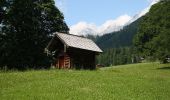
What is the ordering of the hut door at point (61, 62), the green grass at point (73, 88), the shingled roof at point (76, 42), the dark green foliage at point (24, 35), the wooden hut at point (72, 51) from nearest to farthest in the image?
the green grass at point (73, 88)
the shingled roof at point (76, 42)
the wooden hut at point (72, 51)
the hut door at point (61, 62)
the dark green foliage at point (24, 35)

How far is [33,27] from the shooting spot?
69.4 meters

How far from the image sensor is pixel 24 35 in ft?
A: 228

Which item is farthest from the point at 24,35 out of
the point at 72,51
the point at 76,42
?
the point at 76,42

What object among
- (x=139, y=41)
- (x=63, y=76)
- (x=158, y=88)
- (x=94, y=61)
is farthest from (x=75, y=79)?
(x=139, y=41)

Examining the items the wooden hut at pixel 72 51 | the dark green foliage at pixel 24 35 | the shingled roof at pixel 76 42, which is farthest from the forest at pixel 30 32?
the shingled roof at pixel 76 42

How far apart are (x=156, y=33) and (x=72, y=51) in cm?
3894

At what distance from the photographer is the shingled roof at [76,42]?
187ft

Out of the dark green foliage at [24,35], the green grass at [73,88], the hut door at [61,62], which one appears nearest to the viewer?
the green grass at [73,88]

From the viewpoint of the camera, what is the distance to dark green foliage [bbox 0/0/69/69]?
65.8 metres

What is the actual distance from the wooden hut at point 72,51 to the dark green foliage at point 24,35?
21.1 feet

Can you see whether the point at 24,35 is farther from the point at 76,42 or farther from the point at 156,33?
the point at 156,33

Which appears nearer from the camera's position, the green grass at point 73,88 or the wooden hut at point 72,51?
the green grass at point 73,88

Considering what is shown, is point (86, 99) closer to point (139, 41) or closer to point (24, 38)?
point (24, 38)

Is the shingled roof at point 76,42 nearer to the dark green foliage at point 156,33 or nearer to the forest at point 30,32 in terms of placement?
the forest at point 30,32
